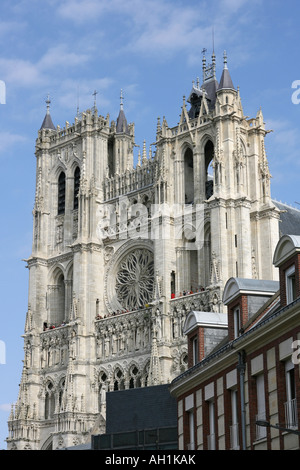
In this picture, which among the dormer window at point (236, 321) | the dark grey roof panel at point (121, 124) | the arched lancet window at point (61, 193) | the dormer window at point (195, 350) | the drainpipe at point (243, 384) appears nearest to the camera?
the drainpipe at point (243, 384)

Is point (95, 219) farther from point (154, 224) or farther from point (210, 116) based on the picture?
point (210, 116)

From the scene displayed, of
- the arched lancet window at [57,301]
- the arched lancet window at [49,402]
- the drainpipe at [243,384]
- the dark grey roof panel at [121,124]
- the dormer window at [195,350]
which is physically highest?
the dark grey roof panel at [121,124]

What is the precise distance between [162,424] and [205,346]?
908cm

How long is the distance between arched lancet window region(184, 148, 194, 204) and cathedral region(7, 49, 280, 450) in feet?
0.34

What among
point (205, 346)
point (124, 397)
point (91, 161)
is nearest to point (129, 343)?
point (91, 161)

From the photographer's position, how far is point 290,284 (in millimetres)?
27844

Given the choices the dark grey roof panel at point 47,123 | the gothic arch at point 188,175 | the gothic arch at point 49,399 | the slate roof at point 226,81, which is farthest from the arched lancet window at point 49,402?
the slate roof at point 226,81

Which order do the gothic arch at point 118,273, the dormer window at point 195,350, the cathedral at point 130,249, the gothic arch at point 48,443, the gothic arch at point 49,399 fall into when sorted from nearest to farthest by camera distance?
the dormer window at point 195,350, the cathedral at point 130,249, the gothic arch at point 48,443, the gothic arch at point 118,273, the gothic arch at point 49,399

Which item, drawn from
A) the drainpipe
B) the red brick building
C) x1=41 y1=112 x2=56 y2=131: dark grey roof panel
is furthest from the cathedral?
the drainpipe

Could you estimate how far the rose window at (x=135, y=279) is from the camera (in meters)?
72.7

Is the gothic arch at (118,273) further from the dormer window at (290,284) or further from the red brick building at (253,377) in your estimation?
the dormer window at (290,284)

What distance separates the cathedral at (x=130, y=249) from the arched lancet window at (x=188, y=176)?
10 centimetres

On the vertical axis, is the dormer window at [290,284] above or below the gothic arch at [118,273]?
below

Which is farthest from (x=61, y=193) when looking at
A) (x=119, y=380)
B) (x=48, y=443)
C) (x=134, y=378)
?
(x=48, y=443)
